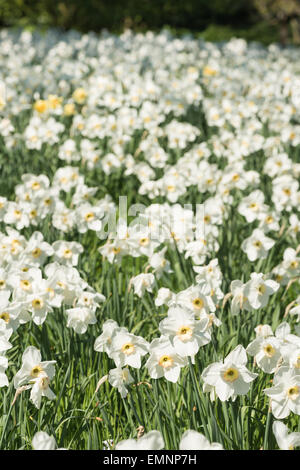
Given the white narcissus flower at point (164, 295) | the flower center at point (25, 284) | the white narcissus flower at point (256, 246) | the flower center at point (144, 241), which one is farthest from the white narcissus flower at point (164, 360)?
the white narcissus flower at point (256, 246)

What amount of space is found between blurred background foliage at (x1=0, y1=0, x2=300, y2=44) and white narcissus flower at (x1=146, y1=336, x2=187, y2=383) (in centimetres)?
894

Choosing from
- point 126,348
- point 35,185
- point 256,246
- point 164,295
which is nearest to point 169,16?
point 35,185

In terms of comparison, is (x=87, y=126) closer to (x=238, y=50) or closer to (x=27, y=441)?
(x=27, y=441)

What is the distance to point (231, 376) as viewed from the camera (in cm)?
159

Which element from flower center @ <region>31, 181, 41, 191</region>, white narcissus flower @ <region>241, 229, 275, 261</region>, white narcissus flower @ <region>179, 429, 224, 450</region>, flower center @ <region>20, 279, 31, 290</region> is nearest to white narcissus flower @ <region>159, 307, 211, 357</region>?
white narcissus flower @ <region>179, 429, 224, 450</region>

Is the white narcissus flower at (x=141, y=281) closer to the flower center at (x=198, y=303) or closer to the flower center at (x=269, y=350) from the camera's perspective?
the flower center at (x=198, y=303)

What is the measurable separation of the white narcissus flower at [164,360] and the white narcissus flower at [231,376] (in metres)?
0.14

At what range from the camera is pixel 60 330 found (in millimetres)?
2240

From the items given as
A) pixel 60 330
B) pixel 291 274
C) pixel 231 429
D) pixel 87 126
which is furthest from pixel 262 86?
pixel 231 429

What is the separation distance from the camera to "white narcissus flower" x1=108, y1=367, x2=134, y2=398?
1.77 m

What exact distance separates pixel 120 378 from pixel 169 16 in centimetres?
1473

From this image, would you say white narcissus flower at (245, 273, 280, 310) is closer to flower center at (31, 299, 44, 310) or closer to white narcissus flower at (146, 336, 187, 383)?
white narcissus flower at (146, 336, 187, 383)
